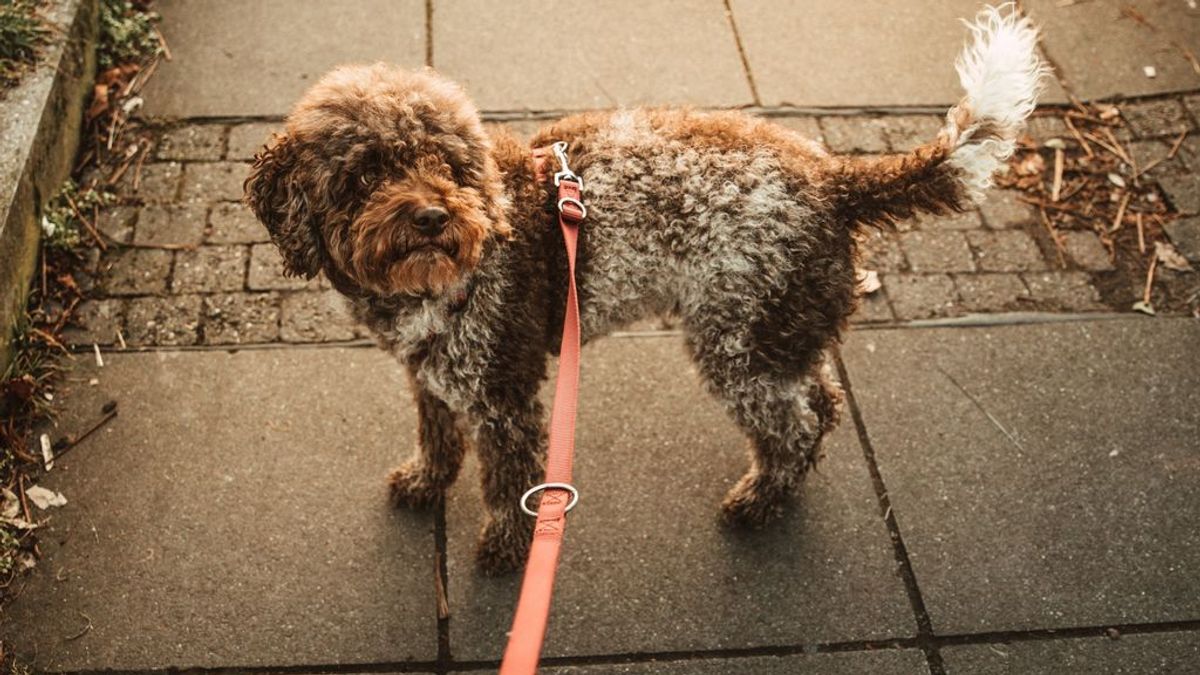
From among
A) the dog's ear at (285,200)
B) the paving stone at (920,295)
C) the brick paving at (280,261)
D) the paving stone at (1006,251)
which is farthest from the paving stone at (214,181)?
the paving stone at (1006,251)

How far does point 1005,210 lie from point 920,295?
2.56 ft

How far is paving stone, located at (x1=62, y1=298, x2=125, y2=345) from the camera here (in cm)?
384

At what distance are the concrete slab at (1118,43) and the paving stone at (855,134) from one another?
1.26 meters

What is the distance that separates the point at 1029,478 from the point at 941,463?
1.15 ft

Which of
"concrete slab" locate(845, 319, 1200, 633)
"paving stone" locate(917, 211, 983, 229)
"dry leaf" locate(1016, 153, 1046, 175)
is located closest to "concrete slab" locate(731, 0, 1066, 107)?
"dry leaf" locate(1016, 153, 1046, 175)

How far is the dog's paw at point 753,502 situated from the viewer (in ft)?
11.2

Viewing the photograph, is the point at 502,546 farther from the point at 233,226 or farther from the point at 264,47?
the point at 264,47

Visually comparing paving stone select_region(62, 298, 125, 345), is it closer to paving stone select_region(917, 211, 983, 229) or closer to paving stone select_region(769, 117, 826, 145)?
paving stone select_region(769, 117, 826, 145)

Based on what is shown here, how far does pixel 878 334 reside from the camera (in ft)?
13.3

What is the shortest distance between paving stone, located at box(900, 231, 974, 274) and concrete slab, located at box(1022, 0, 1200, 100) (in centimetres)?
145

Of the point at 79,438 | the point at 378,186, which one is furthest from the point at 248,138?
the point at 378,186

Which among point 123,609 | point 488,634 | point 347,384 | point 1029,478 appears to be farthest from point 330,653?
point 1029,478

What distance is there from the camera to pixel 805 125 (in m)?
4.75

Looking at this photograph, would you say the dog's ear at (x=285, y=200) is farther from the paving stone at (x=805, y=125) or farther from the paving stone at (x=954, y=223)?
the paving stone at (x=954, y=223)
